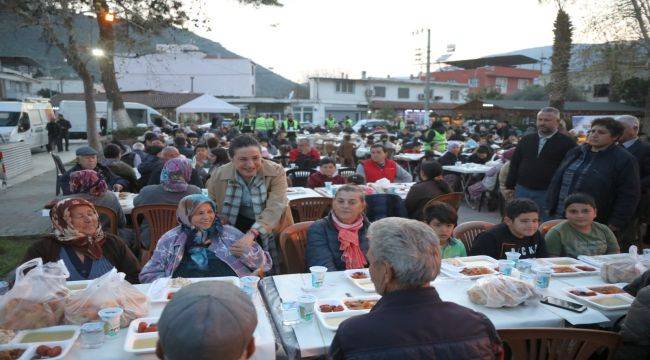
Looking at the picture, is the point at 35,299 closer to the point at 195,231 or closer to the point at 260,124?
the point at 195,231

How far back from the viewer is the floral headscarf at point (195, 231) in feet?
11.0

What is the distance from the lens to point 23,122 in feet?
61.1

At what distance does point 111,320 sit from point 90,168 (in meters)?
4.64

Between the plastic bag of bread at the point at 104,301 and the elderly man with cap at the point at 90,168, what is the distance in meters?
3.56

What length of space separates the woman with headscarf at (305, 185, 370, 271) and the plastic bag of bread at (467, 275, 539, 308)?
1.13 m

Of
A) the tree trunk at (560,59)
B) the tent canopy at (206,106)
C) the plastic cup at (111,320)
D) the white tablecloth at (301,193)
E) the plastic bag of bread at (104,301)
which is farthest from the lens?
the tree trunk at (560,59)

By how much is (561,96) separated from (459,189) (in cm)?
1700

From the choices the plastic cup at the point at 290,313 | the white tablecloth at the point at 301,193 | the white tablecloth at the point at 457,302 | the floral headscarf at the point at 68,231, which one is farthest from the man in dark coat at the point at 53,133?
the plastic cup at the point at 290,313

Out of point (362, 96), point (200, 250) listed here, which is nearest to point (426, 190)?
point (200, 250)

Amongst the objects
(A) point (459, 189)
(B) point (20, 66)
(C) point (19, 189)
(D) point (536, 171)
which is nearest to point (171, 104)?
(B) point (20, 66)

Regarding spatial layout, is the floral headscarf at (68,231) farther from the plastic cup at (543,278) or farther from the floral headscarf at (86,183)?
the plastic cup at (543,278)

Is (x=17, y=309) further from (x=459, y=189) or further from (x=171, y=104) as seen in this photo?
(x=171, y=104)

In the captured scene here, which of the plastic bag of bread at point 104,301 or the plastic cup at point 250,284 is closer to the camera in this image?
the plastic bag of bread at point 104,301

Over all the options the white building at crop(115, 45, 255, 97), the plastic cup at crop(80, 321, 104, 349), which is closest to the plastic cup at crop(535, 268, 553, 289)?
the plastic cup at crop(80, 321, 104, 349)
